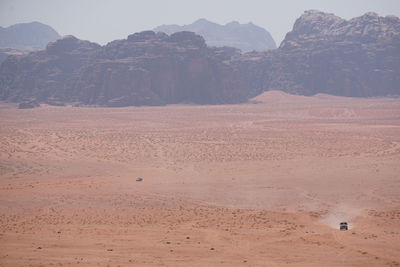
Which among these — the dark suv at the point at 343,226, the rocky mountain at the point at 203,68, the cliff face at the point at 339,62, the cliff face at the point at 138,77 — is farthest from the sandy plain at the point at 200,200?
the cliff face at the point at 339,62

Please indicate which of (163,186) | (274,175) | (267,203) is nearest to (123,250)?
(267,203)

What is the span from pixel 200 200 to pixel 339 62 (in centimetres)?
10451

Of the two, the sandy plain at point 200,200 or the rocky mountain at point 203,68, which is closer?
the sandy plain at point 200,200

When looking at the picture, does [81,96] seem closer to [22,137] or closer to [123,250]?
[22,137]

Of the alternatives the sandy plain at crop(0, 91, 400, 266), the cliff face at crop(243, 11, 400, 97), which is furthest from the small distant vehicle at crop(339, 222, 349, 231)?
the cliff face at crop(243, 11, 400, 97)

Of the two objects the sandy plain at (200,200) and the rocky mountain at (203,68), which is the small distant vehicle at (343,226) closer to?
the sandy plain at (200,200)

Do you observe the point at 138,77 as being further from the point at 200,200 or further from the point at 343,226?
the point at 343,226

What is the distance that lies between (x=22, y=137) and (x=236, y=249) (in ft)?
115

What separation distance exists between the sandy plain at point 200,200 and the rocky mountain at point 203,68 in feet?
180

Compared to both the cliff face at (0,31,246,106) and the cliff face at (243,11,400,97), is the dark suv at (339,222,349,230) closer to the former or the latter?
the cliff face at (0,31,246,106)

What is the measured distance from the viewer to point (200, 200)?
19.7m

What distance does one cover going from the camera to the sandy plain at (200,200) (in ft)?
40.1

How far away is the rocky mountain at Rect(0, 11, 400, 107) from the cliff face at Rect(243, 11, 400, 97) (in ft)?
0.81

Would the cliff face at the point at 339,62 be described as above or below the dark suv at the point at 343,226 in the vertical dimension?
above
